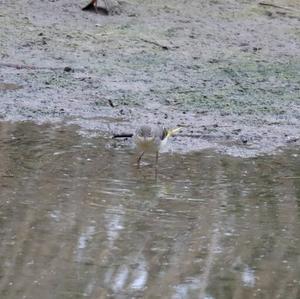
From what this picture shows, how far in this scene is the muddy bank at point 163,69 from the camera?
9.23m

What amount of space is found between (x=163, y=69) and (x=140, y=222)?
4900 millimetres

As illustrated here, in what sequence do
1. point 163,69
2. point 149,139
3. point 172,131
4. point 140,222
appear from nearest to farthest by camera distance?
point 140,222
point 149,139
point 172,131
point 163,69

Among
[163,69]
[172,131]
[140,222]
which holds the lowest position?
[163,69]

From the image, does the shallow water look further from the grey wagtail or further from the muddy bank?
the muddy bank

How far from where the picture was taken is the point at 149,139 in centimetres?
766

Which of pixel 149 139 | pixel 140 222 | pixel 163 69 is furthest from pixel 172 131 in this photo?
pixel 163 69

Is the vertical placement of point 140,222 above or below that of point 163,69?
Result: above

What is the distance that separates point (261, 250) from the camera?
19.7 feet

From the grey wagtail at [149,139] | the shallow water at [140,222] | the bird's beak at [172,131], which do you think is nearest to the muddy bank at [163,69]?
the bird's beak at [172,131]

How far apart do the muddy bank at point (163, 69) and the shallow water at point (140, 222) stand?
72cm

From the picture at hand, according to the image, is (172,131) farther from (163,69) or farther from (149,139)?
(163,69)

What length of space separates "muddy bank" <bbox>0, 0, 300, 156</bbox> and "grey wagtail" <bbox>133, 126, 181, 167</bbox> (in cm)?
43

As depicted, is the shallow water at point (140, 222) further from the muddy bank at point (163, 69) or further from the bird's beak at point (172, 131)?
the muddy bank at point (163, 69)

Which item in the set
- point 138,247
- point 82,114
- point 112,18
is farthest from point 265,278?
point 112,18
